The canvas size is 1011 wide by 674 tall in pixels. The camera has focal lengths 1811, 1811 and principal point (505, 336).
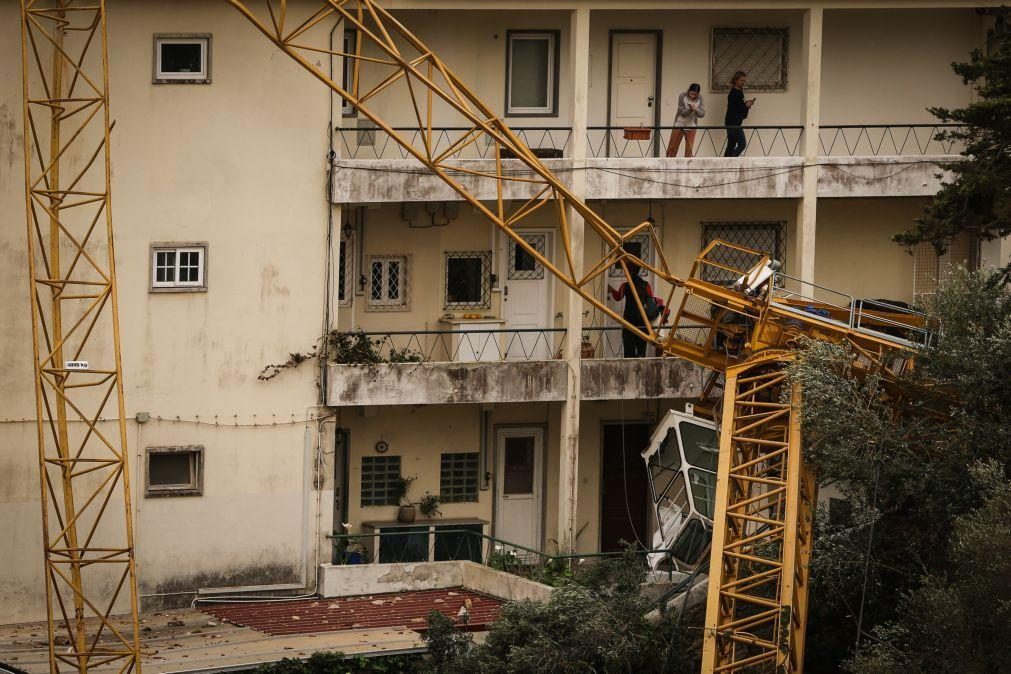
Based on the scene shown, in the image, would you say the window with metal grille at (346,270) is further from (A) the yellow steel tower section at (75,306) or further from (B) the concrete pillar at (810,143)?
(B) the concrete pillar at (810,143)

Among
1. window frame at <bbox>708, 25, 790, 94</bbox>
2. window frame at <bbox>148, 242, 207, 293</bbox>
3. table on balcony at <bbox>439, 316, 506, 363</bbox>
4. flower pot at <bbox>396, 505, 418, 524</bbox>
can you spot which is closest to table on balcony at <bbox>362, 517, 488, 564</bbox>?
flower pot at <bbox>396, 505, 418, 524</bbox>

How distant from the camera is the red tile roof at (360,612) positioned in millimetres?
28609

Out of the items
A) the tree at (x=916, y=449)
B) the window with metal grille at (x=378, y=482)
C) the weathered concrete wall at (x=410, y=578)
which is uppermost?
the tree at (x=916, y=449)

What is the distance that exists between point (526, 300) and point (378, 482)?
4.24 m

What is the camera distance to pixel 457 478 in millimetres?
33000

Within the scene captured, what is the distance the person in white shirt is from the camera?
103 ft

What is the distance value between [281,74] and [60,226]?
4504 mm

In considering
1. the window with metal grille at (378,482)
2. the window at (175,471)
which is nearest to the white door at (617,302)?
the window with metal grille at (378,482)

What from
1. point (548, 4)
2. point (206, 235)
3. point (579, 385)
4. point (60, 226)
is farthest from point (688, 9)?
point (60, 226)

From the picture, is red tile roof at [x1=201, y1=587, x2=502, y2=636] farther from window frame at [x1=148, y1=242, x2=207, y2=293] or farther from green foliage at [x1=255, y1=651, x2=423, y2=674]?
window frame at [x1=148, y1=242, x2=207, y2=293]

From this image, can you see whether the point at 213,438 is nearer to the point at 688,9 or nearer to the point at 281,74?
the point at 281,74

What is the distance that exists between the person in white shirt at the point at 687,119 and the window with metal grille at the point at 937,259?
4663 mm

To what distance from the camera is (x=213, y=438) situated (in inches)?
1183

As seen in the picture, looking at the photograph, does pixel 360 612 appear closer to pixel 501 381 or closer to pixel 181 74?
pixel 501 381
